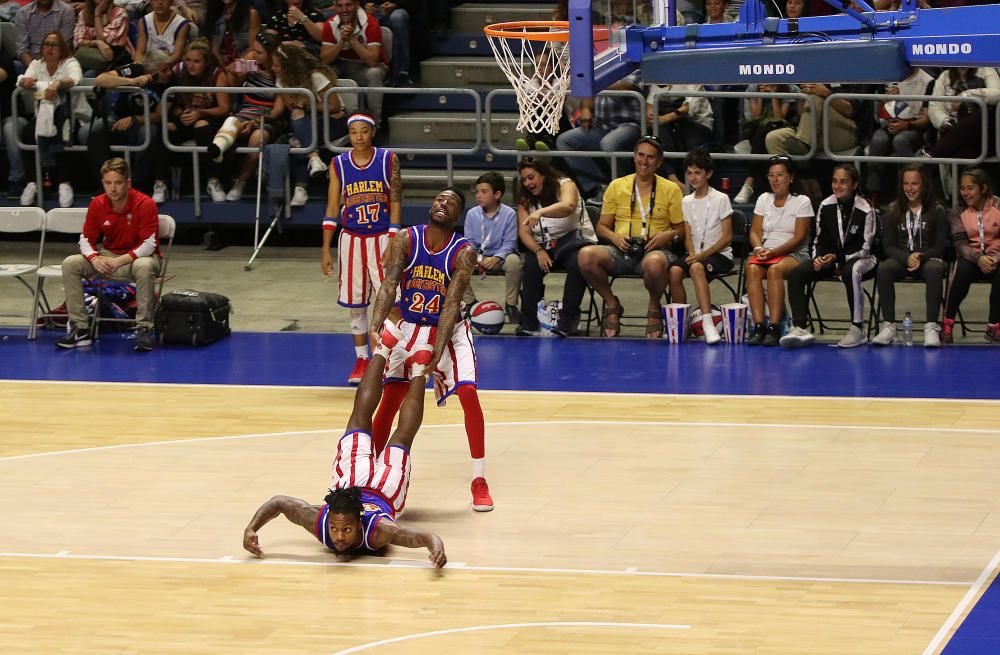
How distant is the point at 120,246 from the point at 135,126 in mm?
3788

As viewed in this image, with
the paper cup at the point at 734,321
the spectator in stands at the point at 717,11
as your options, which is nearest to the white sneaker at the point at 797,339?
the paper cup at the point at 734,321

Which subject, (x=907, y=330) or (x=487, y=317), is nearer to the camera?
(x=907, y=330)

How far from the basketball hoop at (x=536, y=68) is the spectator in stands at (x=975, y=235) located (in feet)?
13.5

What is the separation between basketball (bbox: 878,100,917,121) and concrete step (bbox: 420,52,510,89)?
4.56 metres

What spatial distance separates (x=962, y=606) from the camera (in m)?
8.78

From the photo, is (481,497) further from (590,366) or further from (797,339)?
(797,339)

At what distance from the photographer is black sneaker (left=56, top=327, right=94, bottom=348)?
15.1 m

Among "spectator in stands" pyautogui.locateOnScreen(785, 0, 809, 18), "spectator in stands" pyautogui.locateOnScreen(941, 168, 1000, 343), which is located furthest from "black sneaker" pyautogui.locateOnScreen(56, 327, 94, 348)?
"spectator in stands" pyautogui.locateOnScreen(941, 168, 1000, 343)

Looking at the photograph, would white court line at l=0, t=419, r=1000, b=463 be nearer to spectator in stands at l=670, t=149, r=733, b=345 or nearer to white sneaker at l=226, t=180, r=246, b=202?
spectator in stands at l=670, t=149, r=733, b=345

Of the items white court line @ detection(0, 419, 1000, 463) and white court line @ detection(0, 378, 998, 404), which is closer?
white court line @ detection(0, 419, 1000, 463)

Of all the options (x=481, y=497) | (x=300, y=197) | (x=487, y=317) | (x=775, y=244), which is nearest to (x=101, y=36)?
(x=300, y=197)

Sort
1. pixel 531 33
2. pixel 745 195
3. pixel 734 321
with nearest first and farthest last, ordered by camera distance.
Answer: pixel 531 33
pixel 734 321
pixel 745 195

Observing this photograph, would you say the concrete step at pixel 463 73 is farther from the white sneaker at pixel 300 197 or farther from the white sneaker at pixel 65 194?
the white sneaker at pixel 65 194

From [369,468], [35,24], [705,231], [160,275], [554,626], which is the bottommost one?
[554,626]
